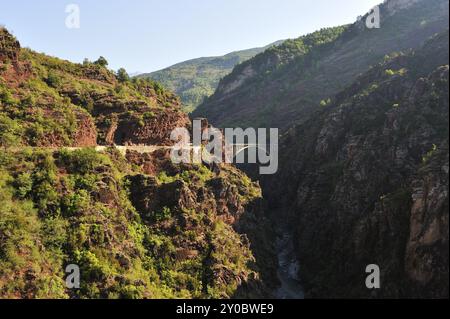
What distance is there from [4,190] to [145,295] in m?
13.7

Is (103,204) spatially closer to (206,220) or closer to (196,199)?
(196,199)

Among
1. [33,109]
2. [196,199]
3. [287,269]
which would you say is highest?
[33,109]

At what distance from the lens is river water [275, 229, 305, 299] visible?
54.4 metres

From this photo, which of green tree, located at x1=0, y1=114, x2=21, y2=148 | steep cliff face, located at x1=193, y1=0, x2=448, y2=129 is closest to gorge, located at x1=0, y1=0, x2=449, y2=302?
green tree, located at x1=0, y1=114, x2=21, y2=148

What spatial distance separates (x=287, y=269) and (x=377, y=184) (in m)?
16.2

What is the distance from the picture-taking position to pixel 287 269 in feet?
206

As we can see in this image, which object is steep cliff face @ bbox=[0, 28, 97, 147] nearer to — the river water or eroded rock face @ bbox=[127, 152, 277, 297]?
eroded rock face @ bbox=[127, 152, 277, 297]

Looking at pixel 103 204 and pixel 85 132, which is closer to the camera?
pixel 103 204

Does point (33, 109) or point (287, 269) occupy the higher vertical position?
point (33, 109)

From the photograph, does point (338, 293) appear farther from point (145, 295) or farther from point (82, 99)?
point (82, 99)

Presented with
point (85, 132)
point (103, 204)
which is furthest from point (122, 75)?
point (103, 204)

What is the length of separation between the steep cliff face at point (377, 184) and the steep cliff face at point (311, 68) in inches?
1494

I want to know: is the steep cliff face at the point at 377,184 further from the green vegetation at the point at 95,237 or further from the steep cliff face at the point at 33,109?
the steep cliff face at the point at 33,109
